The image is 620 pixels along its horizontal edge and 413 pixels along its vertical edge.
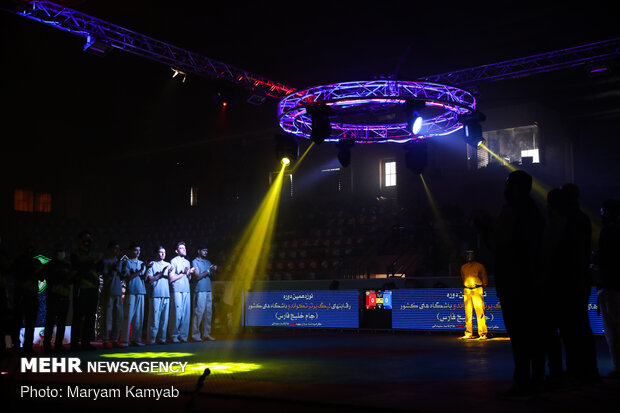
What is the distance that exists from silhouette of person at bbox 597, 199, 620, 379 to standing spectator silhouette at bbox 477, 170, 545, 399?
1746mm

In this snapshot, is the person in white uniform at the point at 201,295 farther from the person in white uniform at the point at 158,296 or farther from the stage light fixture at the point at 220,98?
the stage light fixture at the point at 220,98

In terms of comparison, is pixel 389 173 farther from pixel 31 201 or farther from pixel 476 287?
pixel 31 201

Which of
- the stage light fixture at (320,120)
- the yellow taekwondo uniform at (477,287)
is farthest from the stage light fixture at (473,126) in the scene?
the stage light fixture at (320,120)

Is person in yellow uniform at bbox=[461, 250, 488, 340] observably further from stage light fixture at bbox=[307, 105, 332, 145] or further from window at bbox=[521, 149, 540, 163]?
window at bbox=[521, 149, 540, 163]

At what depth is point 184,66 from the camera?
1514cm

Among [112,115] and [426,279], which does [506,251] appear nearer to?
[426,279]

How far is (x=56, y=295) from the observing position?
10.5 meters

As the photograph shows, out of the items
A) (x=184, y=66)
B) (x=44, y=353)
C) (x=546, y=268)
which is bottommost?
(x=44, y=353)

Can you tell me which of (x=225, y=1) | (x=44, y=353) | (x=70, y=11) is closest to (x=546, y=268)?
(x=44, y=353)

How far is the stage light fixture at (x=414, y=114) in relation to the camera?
1253 cm

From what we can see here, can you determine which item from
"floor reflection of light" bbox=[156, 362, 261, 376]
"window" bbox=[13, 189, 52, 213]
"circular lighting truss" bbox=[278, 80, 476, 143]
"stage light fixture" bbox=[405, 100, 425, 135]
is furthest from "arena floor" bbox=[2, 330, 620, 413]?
"window" bbox=[13, 189, 52, 213]

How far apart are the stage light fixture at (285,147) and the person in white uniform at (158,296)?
3.96 meters

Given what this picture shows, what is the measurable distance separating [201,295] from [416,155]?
6.18 m

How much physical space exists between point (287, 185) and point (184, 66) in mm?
15508
